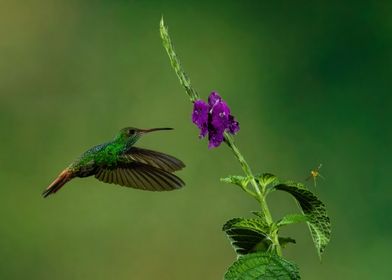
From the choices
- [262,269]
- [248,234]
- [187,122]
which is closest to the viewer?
[262,269]

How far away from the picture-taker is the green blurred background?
138 inches

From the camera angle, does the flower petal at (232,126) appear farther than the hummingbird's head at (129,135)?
No

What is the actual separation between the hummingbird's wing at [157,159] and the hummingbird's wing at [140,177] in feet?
0.05

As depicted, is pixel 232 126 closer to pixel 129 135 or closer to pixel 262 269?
pixel 262 269

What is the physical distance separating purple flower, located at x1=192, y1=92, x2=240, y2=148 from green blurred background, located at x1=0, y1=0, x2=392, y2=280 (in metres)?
2.68

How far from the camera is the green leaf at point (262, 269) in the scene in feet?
2.10

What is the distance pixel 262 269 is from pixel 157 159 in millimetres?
609

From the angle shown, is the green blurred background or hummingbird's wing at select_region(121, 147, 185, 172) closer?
hummingbird's wing at select_region(121, 147, 185, 172)

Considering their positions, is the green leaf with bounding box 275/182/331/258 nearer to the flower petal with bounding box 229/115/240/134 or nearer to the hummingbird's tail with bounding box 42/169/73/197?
the flower petal with bounding box 229/115/240/134

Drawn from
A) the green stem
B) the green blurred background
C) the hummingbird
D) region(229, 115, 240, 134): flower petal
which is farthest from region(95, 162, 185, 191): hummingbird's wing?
the green blurred background

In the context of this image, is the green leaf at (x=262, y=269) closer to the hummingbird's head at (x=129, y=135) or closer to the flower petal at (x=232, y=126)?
the flower petal at (x=232, y=126)

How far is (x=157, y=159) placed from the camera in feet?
4.09

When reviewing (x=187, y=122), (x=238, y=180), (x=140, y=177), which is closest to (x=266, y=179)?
(x=238, y=180)

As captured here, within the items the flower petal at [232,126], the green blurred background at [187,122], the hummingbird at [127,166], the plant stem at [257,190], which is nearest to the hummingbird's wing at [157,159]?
the hummingbird at [127,166]
